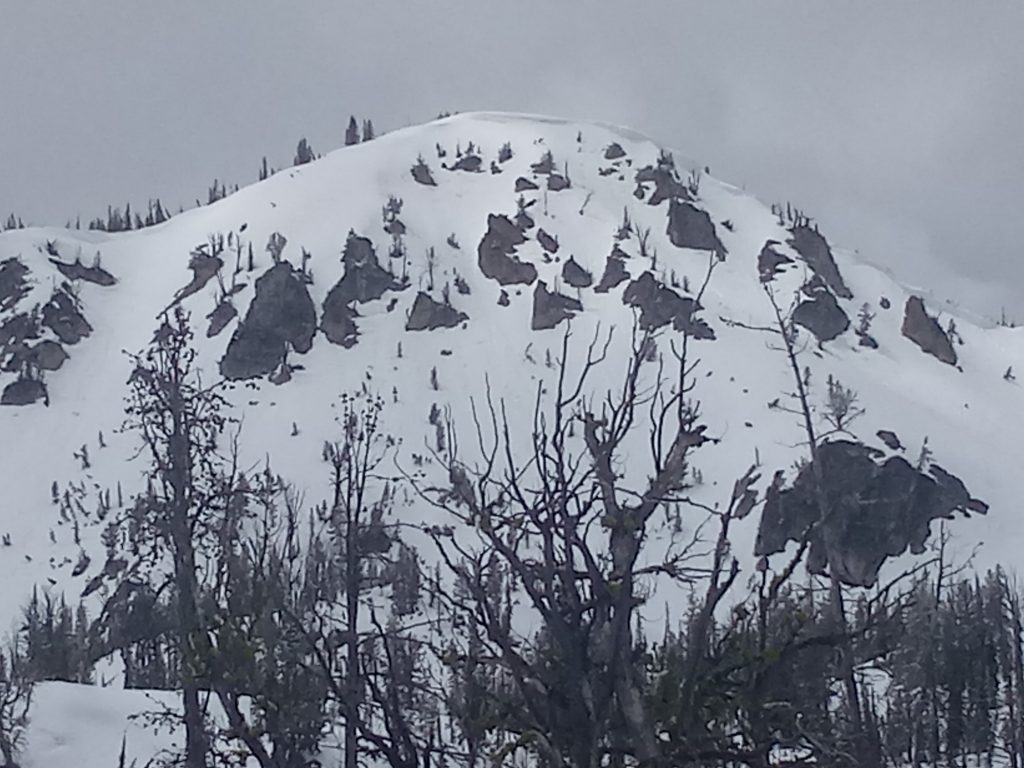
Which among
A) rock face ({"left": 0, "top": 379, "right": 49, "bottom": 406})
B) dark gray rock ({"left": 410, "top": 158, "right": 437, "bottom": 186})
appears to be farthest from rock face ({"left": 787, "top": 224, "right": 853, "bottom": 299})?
rock face ({"left": 0, "top": 379, "right": 49, "bottom": 406})

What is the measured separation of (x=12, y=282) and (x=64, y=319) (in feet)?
25.9

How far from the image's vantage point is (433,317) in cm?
14638

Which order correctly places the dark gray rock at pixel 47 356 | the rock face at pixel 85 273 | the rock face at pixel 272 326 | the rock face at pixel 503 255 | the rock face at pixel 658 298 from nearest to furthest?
the rock face at pixel 658 298
the rock face at pixel 272 326
the dark gray rock at pixel 47 356
the rock face at pixel 503 255
the rock face at pixel 85 273

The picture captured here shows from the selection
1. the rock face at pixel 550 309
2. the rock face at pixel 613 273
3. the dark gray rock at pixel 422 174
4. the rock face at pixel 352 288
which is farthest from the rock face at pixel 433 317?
the dark gray rock at pixel 422 174

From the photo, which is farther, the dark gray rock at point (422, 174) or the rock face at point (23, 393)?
the dark gray rock at point (422, 174)

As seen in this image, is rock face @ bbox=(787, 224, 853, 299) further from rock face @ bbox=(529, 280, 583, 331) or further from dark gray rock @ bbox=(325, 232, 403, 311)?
dark gray rock @ bbox=(325, 232, 403, 311)

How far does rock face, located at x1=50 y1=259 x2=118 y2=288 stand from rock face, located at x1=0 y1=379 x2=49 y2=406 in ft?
76.1

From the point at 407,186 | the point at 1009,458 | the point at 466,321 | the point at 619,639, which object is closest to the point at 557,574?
the point at 619,639

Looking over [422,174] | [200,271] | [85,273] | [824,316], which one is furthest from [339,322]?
[824,316]

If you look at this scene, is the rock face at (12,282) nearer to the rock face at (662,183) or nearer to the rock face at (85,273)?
Answer: the rock face at (85,273)

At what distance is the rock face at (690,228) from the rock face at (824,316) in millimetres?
17526

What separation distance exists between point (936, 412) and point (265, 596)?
122906 millimetres

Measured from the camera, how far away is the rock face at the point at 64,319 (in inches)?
5876

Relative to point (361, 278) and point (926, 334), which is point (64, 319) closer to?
point (361, 278)
